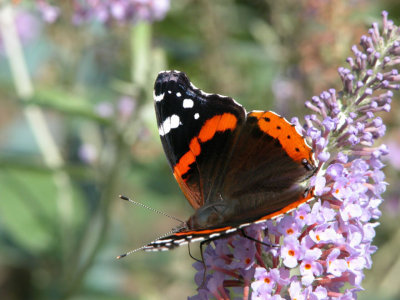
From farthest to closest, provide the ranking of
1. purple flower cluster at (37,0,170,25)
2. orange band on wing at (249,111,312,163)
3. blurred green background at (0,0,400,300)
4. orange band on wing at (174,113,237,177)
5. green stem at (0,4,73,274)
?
1. green stem at (0,4,73,274)
2. blurred green background at (0,0,400,300)
3. purple flower cluster at (37,0,170,25)
4. orange band on wing at (174,113,237,177)
5. orange band on wing at (249,111,312,163)

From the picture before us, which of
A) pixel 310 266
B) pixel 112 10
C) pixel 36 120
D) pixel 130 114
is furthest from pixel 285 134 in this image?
pixel 36 120

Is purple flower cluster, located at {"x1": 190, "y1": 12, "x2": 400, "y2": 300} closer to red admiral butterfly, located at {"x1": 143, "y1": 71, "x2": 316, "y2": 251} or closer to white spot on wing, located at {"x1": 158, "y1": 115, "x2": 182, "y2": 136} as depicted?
red admiral butterfly, located at {"x1": 143, "y1": 71, "x2": 316, "y2": 251}

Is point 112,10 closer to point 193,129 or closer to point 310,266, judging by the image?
point 193,129

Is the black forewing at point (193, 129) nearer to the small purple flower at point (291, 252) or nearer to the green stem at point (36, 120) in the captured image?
the small purple flower at point (291, 252)

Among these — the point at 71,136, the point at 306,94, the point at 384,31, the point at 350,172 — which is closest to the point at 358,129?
the point at 350,172

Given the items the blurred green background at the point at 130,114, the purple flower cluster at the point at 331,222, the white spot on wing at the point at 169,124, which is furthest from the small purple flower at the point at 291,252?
the blurred green background at the point at 130,114

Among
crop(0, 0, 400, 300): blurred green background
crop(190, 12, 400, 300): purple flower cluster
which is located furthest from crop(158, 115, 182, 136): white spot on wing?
crop(0, 0, 400, 300): blurred green background
